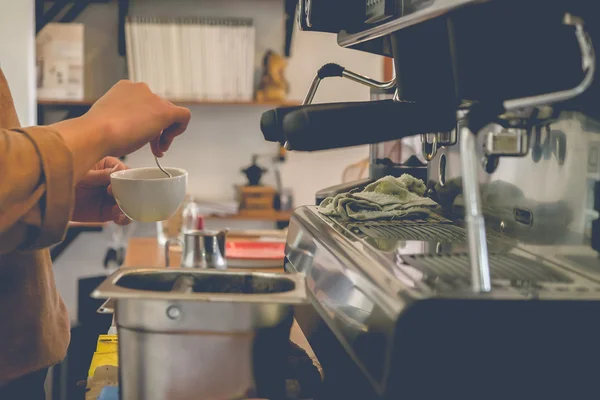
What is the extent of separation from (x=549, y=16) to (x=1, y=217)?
57 centimetres

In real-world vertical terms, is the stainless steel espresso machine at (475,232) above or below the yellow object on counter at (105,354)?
above

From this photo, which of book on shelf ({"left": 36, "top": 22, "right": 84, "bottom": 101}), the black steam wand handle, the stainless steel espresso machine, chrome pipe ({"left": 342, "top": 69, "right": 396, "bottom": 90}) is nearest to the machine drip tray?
the stainless steel espresso machine

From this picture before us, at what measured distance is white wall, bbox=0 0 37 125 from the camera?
8.76ft

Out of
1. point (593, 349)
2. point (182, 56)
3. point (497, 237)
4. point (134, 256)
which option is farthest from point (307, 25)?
point (182, 56)

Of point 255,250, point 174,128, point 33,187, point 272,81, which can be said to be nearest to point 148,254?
point 255,250

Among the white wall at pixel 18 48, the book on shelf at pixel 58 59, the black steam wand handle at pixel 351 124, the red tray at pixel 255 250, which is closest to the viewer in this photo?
the black steam wand handle at pixel 351 124

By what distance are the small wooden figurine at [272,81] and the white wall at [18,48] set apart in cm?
87

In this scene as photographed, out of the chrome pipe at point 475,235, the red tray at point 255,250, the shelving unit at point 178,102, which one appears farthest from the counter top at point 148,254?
the chrome pipe at point 475,235

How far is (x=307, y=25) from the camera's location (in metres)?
1.21

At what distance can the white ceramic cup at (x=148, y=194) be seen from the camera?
0.88m

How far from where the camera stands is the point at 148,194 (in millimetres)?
885

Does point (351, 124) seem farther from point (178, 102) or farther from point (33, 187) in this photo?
point (178, 102)

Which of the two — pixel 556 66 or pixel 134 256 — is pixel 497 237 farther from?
pixel 134 256

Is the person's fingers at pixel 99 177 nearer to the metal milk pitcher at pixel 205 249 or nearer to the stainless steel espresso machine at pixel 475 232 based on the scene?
the stainless steel espresso machine at pixel 475 232
